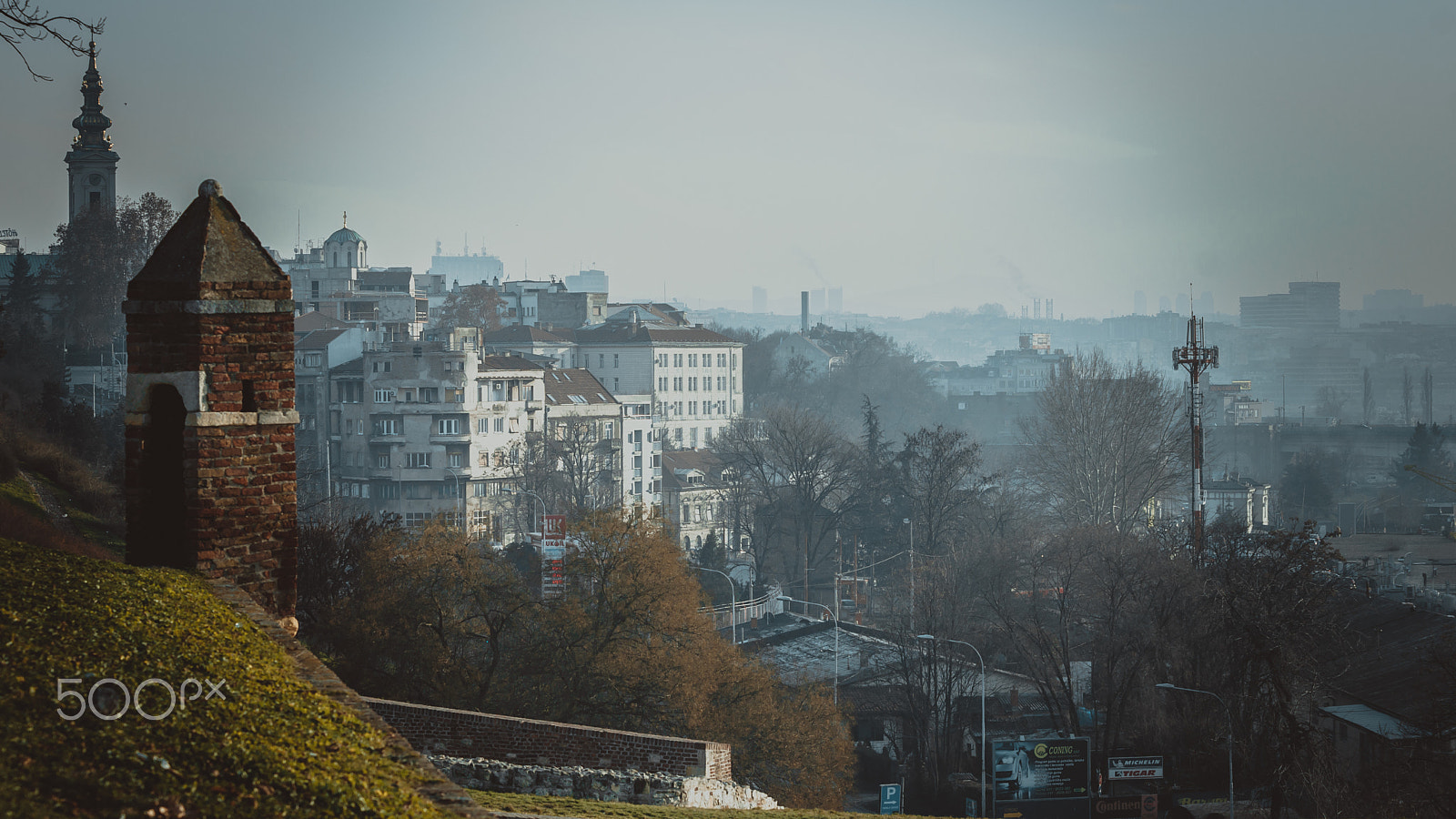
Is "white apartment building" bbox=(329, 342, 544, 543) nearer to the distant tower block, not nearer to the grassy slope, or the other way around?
the distant tower block

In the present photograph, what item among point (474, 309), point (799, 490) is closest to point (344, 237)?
point (474, 309)

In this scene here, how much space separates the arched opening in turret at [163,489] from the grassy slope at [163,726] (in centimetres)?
131

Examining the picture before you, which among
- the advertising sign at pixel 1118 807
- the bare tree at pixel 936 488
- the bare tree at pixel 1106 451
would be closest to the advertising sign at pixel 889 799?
the advertising sign at pixel 1118 807

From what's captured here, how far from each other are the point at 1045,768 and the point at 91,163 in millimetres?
70617

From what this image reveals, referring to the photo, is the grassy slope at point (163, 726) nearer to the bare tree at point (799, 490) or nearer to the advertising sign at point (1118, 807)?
the advertising sign at point (1118, 807)

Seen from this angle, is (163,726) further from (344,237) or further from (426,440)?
(344,237)

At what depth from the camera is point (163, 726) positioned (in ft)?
20.5

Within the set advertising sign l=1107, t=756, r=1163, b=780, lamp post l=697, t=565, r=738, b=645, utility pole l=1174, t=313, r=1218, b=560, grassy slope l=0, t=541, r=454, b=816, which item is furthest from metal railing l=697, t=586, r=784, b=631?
grassy slope l=0, t=541, r=454, b=816

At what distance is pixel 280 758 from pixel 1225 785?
34.6 m

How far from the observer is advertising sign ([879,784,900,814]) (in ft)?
115

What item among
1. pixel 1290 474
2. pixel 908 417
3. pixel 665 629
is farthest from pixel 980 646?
pixel 908 417

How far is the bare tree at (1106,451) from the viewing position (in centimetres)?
7575

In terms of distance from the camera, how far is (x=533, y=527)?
72062mm

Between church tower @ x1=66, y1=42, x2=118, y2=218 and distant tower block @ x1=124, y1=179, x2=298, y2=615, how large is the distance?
72.4 meters
